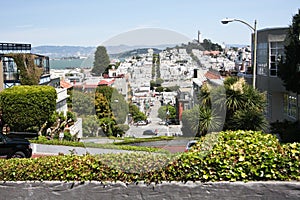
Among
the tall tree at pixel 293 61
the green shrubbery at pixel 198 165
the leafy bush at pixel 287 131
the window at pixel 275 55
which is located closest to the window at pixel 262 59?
the window at pixel 275 55

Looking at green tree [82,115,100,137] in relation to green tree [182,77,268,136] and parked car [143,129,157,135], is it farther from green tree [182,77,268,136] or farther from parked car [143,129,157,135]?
green tree [182,77,268,136]

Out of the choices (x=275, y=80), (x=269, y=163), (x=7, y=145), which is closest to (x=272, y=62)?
(x=275, y=80)

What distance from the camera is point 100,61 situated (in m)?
4.30

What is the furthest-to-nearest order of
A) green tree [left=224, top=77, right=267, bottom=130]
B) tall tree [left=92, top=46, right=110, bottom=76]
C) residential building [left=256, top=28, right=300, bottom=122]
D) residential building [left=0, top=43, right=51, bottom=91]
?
1. residential building [left=0, top=43, right=51, bottom=91]
2. residential building [left=256, top=28, right=300, bottom=122]
3. green tree [left=224, top=77, right=267, bottom=130]
4. tall tree [left=92, top=46, right=110, bottom=76]

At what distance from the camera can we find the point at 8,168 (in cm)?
605

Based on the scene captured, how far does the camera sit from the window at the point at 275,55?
1847 cm

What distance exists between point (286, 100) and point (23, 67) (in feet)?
63.3

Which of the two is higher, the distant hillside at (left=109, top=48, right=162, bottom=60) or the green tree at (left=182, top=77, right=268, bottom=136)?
the distant hillside at (left=109, top=48, right=162, bottom=60)

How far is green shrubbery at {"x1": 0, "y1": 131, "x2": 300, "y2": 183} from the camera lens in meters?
5.39

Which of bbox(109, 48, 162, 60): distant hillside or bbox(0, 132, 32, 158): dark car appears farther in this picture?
bbox(0, 132, 32, 158): dark car

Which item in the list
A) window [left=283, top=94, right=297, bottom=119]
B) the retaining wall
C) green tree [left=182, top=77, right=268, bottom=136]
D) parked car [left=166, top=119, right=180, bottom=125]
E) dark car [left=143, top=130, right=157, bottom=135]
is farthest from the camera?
window [left=283, top=94, right=297, bottom=119]

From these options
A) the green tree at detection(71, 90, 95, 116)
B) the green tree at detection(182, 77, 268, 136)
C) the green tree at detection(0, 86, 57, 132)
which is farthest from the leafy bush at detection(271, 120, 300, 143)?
the green tree at detection(71, 90, 95, 116)

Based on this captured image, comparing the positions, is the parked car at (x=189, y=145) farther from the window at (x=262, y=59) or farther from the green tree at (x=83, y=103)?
the window at (x=262, y=59)

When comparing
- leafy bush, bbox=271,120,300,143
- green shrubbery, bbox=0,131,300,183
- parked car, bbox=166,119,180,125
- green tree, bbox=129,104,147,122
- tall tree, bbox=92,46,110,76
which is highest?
tall tree, bbox=92,46,110,76
